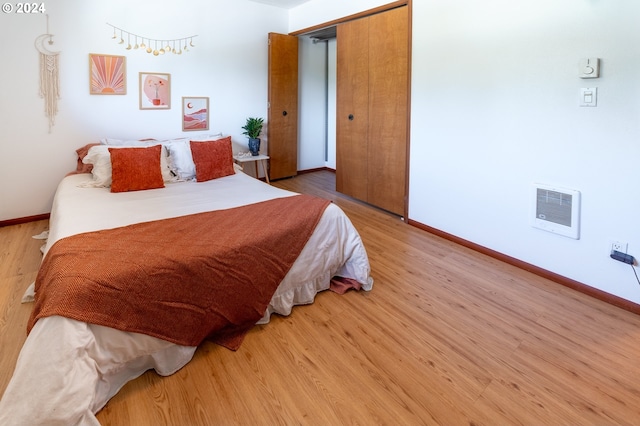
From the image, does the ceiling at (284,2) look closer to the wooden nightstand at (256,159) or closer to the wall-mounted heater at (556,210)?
the wooden nightstand at (256,159)

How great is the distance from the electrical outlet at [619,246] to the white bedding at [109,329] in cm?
151

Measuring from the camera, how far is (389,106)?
3.74 metres

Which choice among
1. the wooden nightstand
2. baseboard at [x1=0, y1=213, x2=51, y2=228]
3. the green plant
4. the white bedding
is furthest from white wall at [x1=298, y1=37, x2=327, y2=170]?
baseboard at [x1=0, y1=213, x2=51, y2=228]

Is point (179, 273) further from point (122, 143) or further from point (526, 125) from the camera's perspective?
point (122, 143)

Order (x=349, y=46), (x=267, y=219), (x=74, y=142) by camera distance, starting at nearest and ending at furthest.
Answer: (x=267, y=219) → (x=74, y=142) → (x=349, y=46)

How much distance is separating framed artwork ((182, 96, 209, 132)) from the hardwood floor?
94.7 inches

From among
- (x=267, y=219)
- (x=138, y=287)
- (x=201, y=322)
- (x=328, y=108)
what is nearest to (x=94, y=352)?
(x=138, y=287)

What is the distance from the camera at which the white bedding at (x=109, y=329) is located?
4.10 ft

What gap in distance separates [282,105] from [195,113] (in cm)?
125

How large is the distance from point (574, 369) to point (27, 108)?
183 inches

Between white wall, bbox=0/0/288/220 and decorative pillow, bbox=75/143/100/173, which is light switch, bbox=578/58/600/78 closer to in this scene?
white wall, bbox=0/0/288/220

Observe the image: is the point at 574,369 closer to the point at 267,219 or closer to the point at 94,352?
the point at 267,219

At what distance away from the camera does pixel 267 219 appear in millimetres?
2178

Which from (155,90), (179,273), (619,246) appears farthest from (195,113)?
(619,246)
